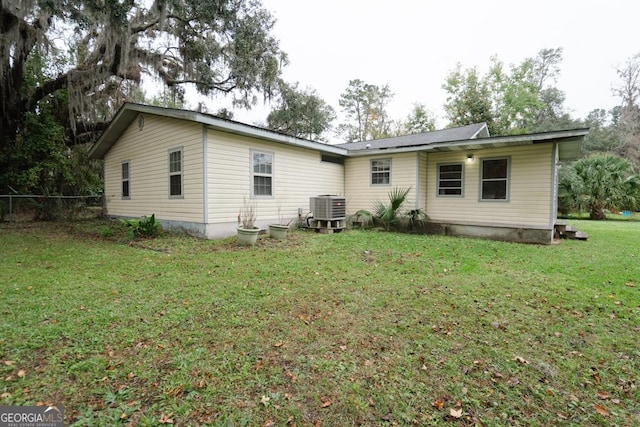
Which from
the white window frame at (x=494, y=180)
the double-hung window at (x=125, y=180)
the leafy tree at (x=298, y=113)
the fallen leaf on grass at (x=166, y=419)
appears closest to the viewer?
the fallen leaf on grass at (x=166, y=419)

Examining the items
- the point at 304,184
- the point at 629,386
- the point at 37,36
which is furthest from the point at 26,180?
the point at 629,386

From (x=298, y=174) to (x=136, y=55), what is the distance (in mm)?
8130

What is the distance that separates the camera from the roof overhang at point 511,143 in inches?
278

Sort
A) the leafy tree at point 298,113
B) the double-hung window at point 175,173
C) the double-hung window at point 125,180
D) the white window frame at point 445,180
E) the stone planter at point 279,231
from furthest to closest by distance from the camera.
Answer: the leafy tree at point 298,113, the double-hung window at point 125,180, the white window frame at point 445,180, the double-hung window at point 175,173, the stone planter at point 279,231

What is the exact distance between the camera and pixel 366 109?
29.0 metres

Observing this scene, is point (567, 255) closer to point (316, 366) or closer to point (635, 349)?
point (635, 349)

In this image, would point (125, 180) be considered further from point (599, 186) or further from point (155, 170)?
point (599, 186)

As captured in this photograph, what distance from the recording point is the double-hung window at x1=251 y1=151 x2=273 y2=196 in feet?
27.5

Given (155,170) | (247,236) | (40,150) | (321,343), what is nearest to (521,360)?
(321,343)

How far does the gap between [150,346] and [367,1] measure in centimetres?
1454

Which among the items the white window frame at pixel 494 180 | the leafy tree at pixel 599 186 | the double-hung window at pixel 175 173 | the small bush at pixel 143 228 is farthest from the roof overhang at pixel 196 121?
the leafy tree at pixel 599 186

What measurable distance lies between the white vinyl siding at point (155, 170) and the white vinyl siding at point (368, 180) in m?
5.76

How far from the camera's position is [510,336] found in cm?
275

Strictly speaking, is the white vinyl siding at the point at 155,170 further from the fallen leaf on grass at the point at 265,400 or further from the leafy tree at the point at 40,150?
the fallen leaf on grass at the point at 265,400
